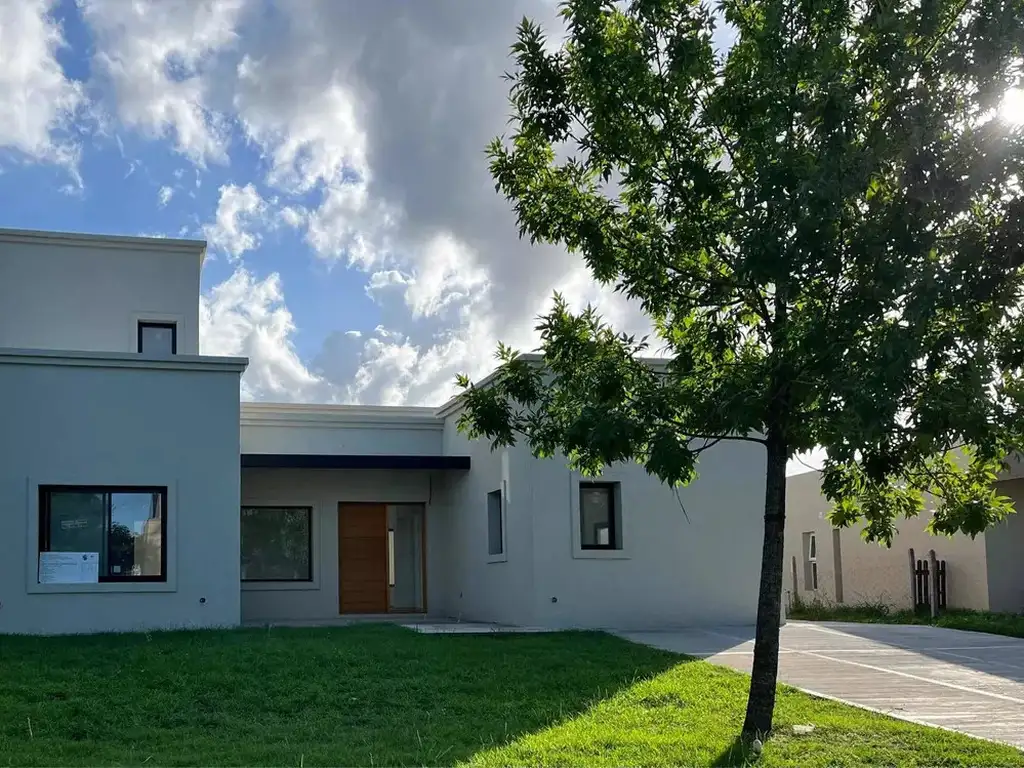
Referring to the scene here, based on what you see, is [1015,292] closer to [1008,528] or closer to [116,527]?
[116,527]

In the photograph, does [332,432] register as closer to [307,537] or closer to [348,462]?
[348,462]

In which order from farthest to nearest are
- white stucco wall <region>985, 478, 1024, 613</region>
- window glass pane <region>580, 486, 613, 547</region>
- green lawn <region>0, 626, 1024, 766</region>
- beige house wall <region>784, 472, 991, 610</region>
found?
1. beige house wall <region>784, 472, 991, 610</region>
2. white stucco wall <region>985, 478, 1024, 613</region>
3. window glass pane <region>580, 486, 613, 547</region>
4. green lawn <region>0, 626, 1024, 766</region>

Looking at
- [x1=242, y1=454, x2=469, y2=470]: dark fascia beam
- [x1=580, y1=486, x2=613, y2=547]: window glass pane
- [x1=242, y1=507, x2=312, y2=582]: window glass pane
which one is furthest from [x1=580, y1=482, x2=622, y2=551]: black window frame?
[x1=242, y1=507, x2=312, y2=582]: window glass pane

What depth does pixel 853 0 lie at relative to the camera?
8.30 meters

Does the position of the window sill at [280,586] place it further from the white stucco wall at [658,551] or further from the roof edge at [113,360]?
the white stucco wall at [658,551]

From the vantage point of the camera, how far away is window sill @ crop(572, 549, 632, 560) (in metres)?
18.1

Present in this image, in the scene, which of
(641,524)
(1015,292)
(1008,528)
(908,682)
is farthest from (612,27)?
(1008,528)

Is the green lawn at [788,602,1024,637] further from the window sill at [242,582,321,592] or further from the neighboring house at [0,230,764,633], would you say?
the window sill at [242,582,321,592]

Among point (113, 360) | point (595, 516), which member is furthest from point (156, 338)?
point (595, 516)

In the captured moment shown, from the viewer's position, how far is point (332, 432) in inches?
890

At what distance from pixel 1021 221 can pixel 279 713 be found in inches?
289

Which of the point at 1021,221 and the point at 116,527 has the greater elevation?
the point at 1021,221

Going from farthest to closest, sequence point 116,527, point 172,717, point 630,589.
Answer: point 630,589 → point 116,527 → point 172,717

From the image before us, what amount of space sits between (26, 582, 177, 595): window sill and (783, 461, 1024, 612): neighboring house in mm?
10662
